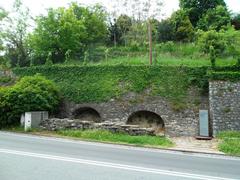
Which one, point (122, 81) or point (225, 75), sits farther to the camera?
point (122, 81)

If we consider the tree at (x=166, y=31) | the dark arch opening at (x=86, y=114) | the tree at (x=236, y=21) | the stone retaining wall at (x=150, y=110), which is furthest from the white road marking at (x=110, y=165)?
the tree at (x=236, y=21)

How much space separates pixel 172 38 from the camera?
1400 inches

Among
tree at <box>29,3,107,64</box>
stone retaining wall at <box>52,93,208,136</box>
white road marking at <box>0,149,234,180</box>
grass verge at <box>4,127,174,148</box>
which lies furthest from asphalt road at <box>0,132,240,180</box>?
tree at <box>29,3,107,64</box>

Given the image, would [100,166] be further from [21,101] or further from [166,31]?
[166,31]

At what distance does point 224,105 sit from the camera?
18156 mm

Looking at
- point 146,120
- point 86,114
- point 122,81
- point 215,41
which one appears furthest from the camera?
point 215,41

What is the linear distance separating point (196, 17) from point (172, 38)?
594 centimetres

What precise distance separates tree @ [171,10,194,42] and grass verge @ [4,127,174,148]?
2202 centimetres

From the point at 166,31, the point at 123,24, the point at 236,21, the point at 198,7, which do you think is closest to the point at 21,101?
the point at 123,24

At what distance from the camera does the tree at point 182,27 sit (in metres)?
34.4

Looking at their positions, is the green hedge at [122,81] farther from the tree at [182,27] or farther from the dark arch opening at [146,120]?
the tree at [182,27]

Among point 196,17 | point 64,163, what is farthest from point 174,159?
point 196,17

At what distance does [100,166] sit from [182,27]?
29.2 metres

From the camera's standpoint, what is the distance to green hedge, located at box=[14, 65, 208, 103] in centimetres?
2030
